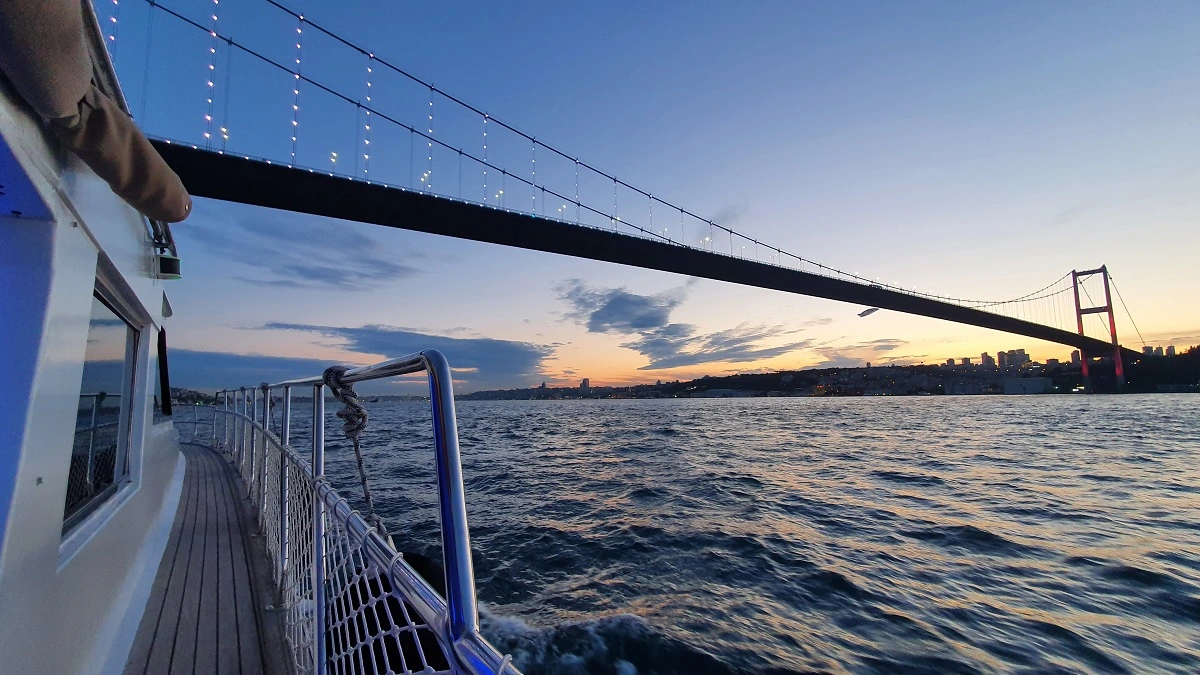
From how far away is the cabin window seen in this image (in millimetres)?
1735

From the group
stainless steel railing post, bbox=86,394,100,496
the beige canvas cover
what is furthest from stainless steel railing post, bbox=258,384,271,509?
the beige canvas cover

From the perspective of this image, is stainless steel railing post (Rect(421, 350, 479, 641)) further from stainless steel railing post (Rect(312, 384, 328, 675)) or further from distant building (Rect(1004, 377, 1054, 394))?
distant building (Rect(1004, 377, 1054, 394))

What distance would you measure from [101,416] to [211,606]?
93 cm

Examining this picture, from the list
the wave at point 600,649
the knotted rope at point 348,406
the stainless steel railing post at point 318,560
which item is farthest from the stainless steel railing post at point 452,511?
the wave at point 600,649

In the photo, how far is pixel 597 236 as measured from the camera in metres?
17.7

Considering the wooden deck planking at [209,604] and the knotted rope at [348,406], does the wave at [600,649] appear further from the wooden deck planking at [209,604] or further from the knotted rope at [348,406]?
the knotted rope at [348,406]

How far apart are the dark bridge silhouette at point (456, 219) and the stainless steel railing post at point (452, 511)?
1312 centimetres

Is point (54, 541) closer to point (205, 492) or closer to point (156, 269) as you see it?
point (156, 269)

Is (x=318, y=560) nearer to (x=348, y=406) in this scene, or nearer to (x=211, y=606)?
(x=348, y=406)

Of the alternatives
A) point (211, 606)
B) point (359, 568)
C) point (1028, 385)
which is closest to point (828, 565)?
point (359, 568)

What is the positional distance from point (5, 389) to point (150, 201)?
0.70 metres

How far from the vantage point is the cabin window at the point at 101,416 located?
5.69 feet

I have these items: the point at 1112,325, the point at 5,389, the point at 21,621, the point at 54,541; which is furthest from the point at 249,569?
the point at 1112,325

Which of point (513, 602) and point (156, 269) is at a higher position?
point (156, 269)
